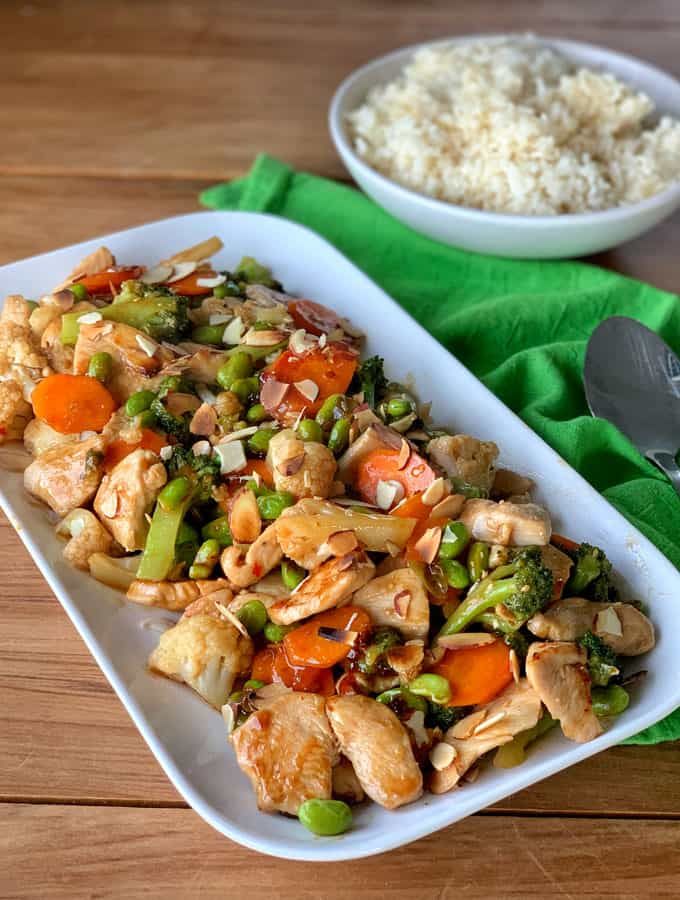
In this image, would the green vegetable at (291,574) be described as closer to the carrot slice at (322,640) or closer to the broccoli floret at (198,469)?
the carrot slice at (322,640)

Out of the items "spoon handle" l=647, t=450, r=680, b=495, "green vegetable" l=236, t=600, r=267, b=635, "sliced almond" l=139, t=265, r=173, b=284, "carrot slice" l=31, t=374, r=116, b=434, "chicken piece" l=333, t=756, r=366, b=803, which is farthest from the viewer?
"sliced almond" l=139, t=265, r=173, b=284

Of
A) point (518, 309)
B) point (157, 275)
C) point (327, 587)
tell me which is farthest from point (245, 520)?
point (518, 309)

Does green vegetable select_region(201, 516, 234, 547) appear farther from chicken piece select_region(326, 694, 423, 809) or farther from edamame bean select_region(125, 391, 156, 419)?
chicken piece select_region(326, 694, 423, 809)

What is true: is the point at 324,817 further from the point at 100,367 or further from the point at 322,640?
the point at 100,367

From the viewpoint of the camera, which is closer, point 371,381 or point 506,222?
point 371,381

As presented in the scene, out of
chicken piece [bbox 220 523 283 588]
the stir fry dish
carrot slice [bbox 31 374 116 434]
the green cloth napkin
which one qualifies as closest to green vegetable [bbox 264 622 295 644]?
the stir fry dish

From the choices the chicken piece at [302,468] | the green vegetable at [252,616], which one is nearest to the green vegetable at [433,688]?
the green vegetable at [252,616]

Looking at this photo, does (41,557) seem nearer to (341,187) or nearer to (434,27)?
(341,187)
